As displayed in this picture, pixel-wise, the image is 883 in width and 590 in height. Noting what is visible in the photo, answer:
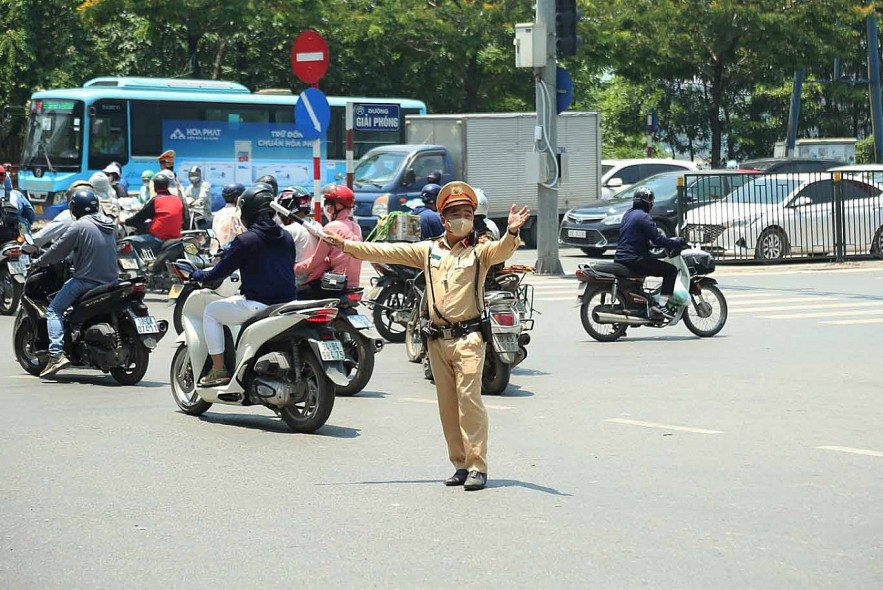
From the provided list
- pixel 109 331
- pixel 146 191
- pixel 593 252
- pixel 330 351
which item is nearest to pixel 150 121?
pixel 146 191

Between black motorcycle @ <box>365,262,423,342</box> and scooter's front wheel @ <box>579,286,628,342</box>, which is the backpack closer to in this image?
black motorcycle @ <box>365,262,423,342</box>

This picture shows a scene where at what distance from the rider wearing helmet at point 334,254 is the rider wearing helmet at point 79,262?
1578 mm

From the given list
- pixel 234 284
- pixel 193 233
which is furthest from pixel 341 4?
pixel 234 284

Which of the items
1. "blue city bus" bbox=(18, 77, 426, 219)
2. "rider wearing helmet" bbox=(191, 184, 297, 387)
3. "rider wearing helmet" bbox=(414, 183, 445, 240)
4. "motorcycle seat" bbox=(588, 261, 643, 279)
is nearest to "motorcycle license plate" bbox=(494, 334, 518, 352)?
"rider wearing helmet" bbox=(191, 184, 297, 387)

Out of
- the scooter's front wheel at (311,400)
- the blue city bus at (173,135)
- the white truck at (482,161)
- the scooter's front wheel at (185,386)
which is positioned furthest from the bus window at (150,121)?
the scooter's front wheel at (311,400)

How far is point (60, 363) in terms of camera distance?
11.9 meters

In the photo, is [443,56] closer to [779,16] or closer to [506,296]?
[779,16]

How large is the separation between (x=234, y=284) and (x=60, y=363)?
7.71 feet

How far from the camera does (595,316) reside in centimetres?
1480

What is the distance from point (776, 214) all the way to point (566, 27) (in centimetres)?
595

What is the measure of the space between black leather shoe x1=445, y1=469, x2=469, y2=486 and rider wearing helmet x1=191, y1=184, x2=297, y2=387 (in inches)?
92.9

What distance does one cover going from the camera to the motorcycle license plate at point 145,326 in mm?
11227

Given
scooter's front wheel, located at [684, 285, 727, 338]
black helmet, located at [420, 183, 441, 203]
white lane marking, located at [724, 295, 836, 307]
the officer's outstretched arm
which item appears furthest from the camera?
white lane marking, located at [724, 295, 836, 307]

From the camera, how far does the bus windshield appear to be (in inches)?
1192
